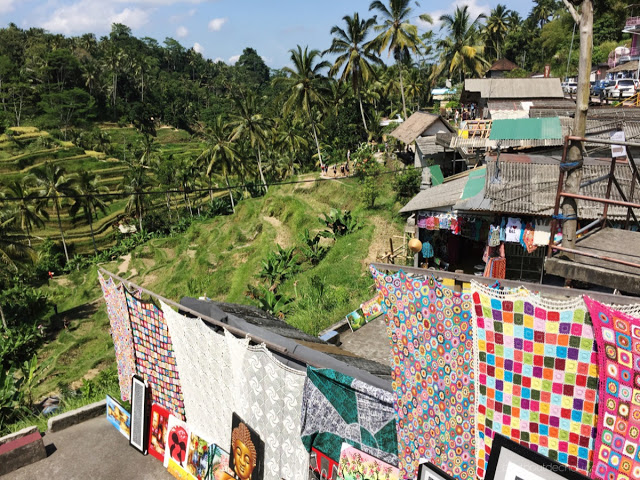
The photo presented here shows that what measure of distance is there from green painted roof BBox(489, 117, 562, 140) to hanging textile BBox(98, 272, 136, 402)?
752 centimetres

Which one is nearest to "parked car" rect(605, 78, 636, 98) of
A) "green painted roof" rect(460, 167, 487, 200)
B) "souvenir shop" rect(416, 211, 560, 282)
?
"souvenir shop" rect(416, 211, 560, 282)

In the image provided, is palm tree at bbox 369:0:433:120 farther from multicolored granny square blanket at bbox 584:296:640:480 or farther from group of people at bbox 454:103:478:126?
multicolored granny square blanket at bbox 584:296:640:480

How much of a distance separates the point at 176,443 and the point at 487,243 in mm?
7715

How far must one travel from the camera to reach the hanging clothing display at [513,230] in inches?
384

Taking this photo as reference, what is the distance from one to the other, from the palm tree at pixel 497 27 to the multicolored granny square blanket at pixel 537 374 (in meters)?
→ 53.3

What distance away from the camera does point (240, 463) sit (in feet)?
17.1

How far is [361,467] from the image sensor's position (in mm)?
4293

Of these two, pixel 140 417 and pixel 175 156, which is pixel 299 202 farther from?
pixel 175 156

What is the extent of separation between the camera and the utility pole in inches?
195

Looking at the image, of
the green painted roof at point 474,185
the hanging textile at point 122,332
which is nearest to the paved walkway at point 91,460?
the hanging textile at point 122,332

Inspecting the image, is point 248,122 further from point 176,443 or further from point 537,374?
A: point 537,374

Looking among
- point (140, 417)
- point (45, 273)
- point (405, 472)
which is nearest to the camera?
point (405, 472)

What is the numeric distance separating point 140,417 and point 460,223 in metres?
8.32

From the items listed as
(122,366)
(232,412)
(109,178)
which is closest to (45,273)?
(109,178)
